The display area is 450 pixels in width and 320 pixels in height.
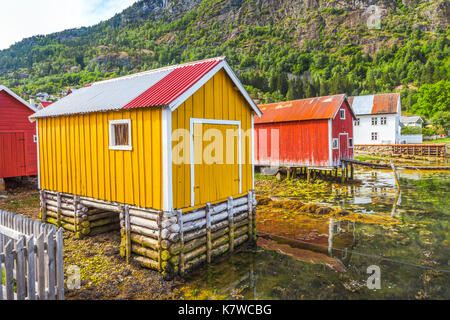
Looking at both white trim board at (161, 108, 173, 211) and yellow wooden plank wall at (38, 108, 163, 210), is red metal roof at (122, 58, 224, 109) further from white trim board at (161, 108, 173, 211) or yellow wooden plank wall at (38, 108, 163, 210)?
white trim board at (161, 108, 173, 211)

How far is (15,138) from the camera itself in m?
19.0

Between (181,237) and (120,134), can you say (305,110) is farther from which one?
(181,237)

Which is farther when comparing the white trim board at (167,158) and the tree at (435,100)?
the tree at (435,100)

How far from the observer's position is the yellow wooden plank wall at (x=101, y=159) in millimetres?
8047

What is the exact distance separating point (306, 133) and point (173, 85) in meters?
17.5

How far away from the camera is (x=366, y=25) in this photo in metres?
191

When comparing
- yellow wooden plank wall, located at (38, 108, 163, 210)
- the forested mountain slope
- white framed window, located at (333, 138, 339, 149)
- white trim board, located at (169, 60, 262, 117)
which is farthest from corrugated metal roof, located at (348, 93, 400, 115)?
yellow wooden plank wall, located at (38, 108, 163, 210)

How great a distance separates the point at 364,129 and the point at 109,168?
4840 centimetres

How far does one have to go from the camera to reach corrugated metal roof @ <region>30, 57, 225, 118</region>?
26.9ft

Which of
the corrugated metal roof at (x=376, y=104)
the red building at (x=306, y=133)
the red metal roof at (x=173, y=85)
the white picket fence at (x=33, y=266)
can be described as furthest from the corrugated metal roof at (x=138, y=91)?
the corrugated metal roof at (x=376, y=104)

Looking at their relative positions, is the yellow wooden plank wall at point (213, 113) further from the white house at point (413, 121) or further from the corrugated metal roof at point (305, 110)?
the white house at point (413, 121)

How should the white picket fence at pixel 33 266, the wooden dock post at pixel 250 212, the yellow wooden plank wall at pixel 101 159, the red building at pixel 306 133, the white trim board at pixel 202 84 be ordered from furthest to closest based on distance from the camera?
the red building at pixel 306 133 → the wooden dock post at pixel 250 212 → the yellow wooden plank wall at pixel 101 159 → the white trim board at pixel 202 84 → the white picket fence at pixel 33 266

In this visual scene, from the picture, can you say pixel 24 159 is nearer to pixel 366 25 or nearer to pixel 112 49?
pixel 112 49
